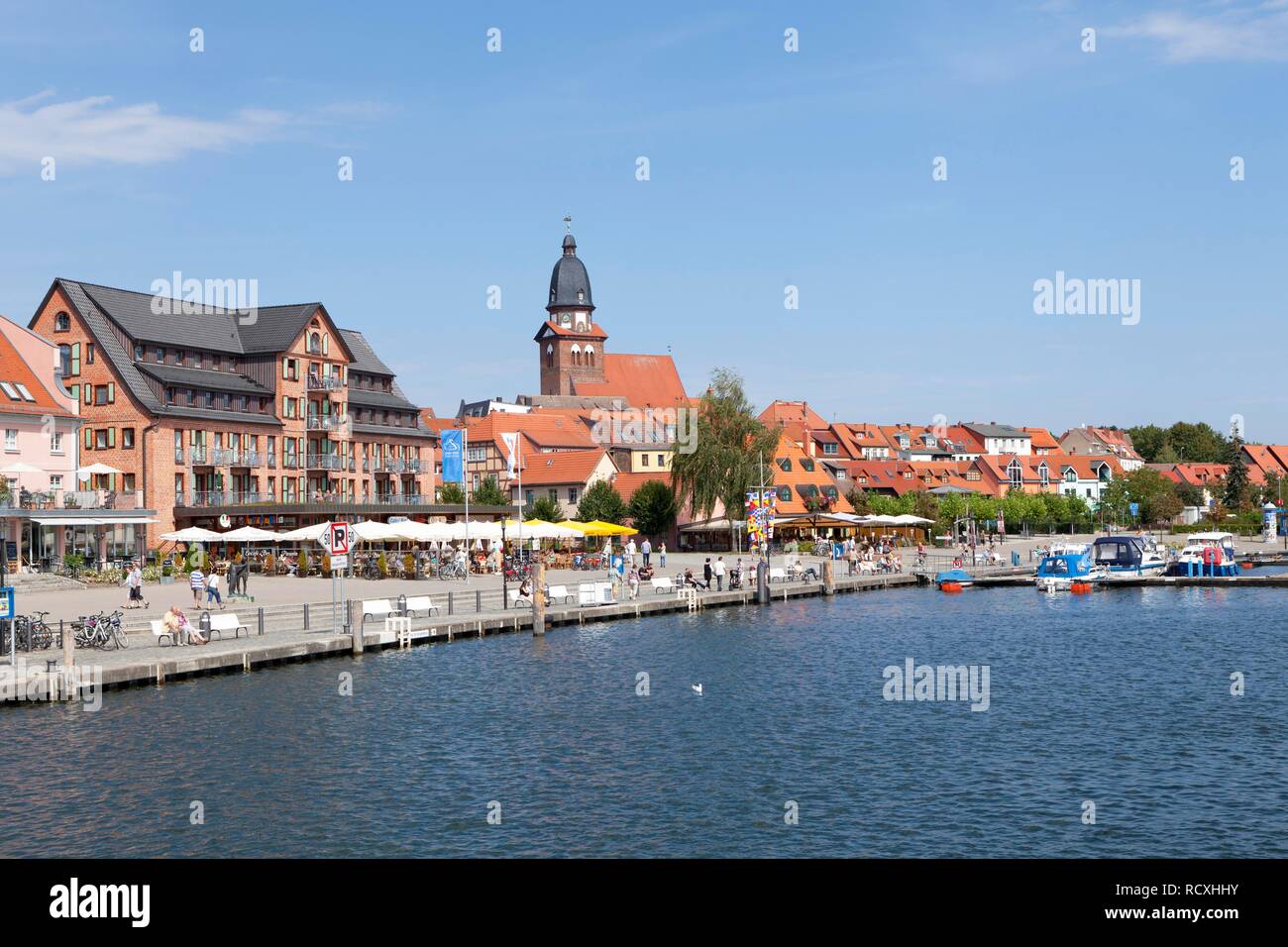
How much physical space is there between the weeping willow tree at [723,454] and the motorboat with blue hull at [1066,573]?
28.7 meters

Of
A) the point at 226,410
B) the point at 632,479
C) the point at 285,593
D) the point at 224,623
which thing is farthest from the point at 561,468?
the point at 224,623

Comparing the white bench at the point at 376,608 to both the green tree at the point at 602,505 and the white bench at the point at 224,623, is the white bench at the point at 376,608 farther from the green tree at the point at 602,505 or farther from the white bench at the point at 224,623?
the green tree at the point at 602,505

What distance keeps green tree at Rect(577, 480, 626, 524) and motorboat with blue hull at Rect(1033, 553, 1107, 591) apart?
3708cm

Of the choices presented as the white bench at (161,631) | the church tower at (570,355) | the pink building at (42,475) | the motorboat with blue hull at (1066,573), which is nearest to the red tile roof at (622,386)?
the church tower at (570,355)

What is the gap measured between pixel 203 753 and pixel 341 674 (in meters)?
10.4

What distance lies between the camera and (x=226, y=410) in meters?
82.9

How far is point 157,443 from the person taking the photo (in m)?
77.1

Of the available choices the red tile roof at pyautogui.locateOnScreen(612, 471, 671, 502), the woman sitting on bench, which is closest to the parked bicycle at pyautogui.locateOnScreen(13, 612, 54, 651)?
the woman sitting on bench

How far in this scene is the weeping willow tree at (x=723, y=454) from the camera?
326ft

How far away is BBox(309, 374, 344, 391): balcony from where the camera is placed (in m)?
88.7

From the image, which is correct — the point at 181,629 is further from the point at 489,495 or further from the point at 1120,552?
the point at 489,495

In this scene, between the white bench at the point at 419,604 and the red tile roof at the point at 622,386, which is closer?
the white bench at the point at 419,604
